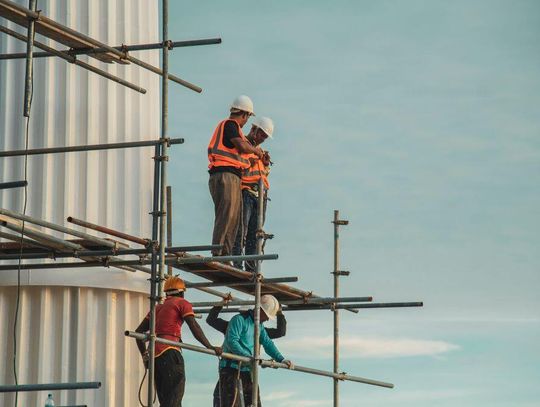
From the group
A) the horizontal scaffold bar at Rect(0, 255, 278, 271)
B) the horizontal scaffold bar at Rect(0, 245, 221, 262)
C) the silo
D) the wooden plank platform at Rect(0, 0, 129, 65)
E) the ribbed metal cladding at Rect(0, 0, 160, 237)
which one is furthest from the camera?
the ribbed metal cladding at Rect(0, 0, 160, 237)

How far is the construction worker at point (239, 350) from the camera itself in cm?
1859

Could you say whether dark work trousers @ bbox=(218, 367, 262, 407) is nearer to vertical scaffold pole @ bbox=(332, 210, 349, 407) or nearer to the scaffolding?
the scaffolding

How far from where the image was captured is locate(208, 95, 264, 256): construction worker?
19.2m

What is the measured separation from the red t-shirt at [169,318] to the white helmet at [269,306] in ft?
6.10

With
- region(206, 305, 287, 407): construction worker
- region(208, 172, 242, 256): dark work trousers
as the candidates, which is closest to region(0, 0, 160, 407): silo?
region(206, 305, 287, 407): construction worker

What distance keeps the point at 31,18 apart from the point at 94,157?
4.72 meters

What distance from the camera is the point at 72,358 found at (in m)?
20.0

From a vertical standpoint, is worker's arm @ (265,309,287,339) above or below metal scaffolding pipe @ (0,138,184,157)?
below

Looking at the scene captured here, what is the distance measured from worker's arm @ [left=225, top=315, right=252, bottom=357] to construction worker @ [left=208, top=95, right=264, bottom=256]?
0.96 m

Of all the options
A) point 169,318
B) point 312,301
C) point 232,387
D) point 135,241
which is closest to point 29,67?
point 135,241

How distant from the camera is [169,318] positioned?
17.2 meters

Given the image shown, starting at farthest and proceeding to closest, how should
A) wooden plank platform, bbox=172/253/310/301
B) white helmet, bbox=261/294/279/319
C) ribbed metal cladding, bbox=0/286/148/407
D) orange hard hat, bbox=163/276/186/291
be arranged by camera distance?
ribbed metal cladding, bbox=0/286/148/407 < white helmet, bbox=261/294/279/319 < wooden plank platform, bbox=172/253/310/301 < orange hard hat, bbox=163/276/186/291

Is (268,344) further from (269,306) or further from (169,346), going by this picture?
(169,346)

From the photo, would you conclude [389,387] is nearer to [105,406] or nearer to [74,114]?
[105,406]
